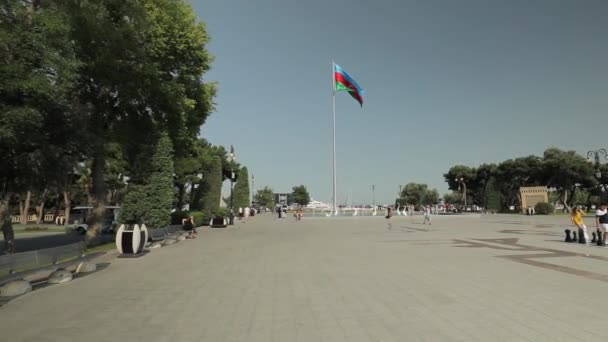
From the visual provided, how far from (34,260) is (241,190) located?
52.7 m

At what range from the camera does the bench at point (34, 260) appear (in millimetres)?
9047

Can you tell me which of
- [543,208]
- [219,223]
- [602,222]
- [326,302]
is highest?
[543,208]

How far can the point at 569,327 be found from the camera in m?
5.70

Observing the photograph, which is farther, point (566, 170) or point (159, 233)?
point (566, 170)

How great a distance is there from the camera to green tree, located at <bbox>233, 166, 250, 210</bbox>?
62156mm

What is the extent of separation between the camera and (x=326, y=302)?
7.31 metres

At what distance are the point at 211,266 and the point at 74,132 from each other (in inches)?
227

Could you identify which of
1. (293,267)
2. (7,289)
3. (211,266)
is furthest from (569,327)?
(7,289)

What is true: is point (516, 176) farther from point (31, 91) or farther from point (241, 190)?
point (31, 91)

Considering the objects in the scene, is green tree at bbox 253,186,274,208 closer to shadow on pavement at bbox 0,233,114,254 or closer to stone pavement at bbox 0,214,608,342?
shadow on pavement at bbox 0,233,114,254

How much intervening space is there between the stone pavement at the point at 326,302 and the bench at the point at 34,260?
40.7 inches

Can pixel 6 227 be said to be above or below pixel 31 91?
below

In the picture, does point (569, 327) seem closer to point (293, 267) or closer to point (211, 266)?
point (293, 267)

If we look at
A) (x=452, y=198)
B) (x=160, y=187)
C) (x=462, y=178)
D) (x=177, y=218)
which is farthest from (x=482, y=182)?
(x=160, y=187)
